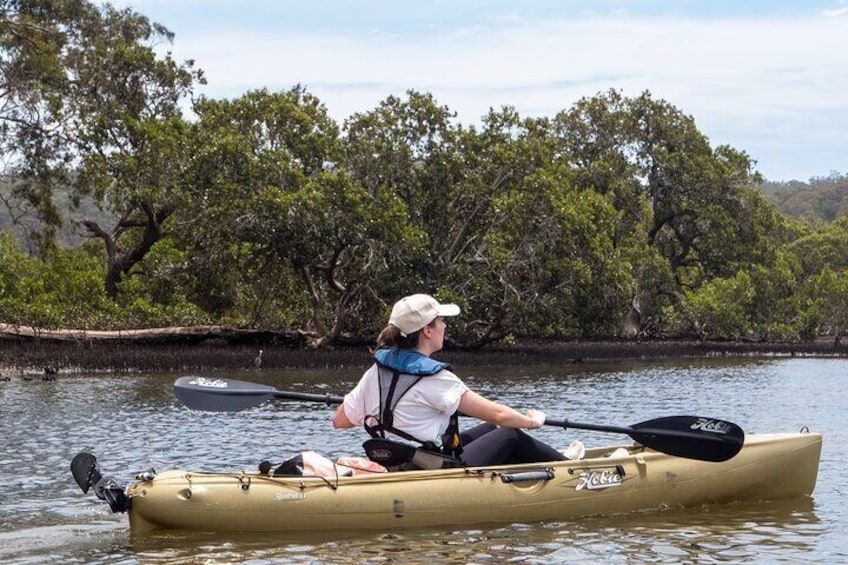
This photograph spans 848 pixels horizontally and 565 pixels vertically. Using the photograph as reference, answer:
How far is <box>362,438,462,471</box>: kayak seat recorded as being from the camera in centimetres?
852

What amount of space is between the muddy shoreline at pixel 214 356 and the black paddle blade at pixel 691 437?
18108mm

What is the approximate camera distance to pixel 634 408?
65.2 feet

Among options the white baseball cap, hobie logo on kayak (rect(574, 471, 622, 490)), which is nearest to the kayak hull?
hobie logo on kayak (rect(574, 471, 622, 490))

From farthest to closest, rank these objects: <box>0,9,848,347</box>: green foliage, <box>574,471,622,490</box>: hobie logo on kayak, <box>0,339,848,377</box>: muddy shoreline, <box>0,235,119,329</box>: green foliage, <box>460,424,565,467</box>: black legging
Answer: <box>0,9,848,347</box>: green foliage < <box>0,235,119,329</box>: green foliage < <box>0,339,848,377</box>: muddy shoreline < <box>574,471,622,490</box>: hobie logo on kayak < <box>460,424,565,467</box>: black legging

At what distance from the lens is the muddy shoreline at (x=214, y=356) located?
26203mm

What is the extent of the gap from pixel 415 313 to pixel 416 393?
1.95 ft

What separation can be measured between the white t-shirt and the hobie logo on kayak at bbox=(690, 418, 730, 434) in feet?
7.54

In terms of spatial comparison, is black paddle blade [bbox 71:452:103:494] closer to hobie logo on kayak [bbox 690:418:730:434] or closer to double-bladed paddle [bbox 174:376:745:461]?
double-bladed paddle [bbox 174:376:745:461]

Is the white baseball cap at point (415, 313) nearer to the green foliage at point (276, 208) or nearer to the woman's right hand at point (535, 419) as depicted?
the woman's right hand at point (535, 419)

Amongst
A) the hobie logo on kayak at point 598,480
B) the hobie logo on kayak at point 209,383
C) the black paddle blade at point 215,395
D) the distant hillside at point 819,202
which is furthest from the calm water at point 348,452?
the distant hillside at point 819,202

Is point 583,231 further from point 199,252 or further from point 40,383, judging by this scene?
point 40,383

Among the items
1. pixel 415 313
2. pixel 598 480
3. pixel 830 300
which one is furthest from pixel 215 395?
pixel 830 300

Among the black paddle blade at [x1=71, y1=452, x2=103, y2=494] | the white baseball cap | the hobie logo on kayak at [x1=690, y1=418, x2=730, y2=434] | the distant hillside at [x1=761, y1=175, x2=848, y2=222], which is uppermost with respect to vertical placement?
the distant hillside at [x1=761, y1=175, x2=848, y2=222]

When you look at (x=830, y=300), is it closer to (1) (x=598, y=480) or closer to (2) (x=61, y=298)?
(2) (x=61, y=298)
